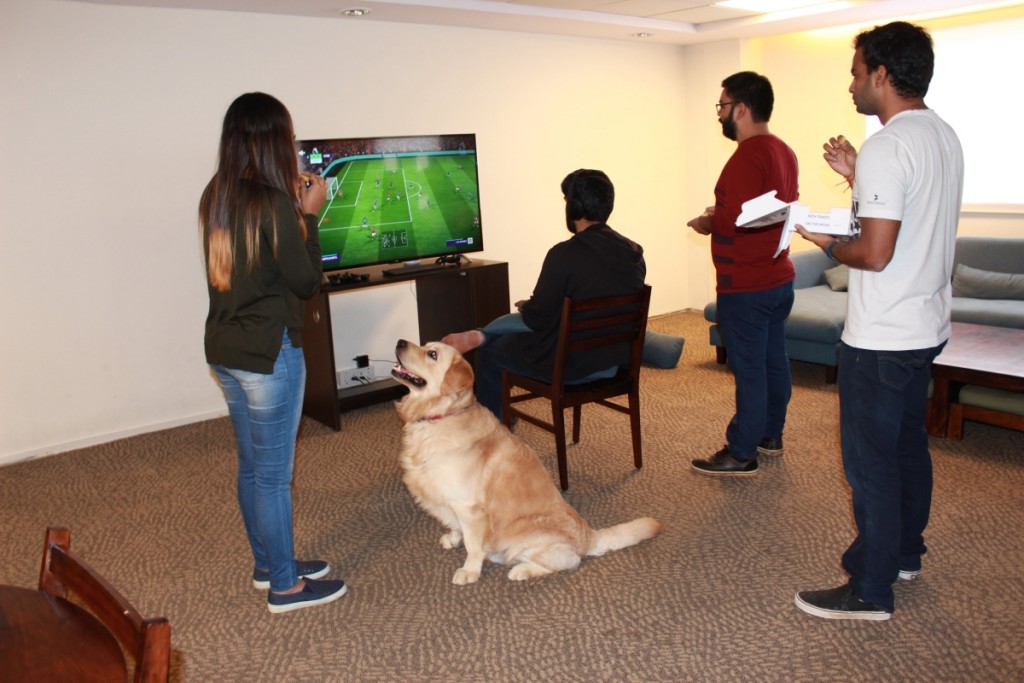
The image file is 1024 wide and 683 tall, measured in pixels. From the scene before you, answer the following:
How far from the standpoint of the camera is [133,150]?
4297 mm

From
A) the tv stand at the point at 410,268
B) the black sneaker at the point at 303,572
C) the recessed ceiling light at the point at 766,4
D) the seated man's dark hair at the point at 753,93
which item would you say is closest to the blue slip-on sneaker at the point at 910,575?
the seated man's dark hair at the point at 753,93

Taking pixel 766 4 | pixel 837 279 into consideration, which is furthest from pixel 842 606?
pixel 766 4

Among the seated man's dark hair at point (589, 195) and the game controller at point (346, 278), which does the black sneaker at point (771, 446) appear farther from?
the game controller at point (346, 278)

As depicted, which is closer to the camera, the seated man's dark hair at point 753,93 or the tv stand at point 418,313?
the seated man's dark hair at point 753,93

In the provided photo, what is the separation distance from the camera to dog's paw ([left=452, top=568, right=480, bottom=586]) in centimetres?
278

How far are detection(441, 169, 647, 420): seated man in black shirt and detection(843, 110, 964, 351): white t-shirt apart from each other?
1.27 meters

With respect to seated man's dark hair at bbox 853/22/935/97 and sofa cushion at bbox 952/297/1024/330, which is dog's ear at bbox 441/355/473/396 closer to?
seated man's dark hair at bbox 853/22/935/97

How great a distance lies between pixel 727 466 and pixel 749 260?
923 millimetres

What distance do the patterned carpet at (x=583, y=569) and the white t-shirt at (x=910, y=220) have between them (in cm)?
90

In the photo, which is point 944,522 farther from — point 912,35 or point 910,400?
point 912,35

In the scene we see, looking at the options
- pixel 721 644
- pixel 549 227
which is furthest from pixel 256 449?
pixel 549 227

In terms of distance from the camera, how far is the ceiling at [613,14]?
4.50 m

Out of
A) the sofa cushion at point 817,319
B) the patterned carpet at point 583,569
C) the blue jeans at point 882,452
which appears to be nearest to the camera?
the blue jeans at point 882,452

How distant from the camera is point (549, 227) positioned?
6.19 metres
